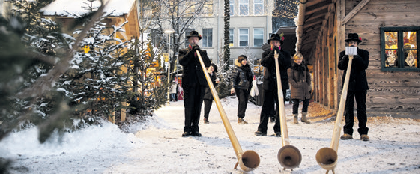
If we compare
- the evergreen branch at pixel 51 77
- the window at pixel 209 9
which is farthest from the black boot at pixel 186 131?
the window at pixel 209 9

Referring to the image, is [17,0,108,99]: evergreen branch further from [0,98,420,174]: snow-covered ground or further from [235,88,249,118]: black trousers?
[235,88,249,118]: black trousers

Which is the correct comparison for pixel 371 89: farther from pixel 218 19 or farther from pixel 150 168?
pixel 218 19

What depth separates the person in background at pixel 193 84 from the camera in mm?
6914

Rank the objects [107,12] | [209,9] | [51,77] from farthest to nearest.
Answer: [209,9], [107,12], [51,77]

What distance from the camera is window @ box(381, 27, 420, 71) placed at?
1018 centimetres

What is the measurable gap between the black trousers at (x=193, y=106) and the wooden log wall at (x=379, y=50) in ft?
17.1

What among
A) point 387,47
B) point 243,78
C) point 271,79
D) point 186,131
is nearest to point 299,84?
point 243,78

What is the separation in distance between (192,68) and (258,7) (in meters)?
33.2

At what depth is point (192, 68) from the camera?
7023 mm

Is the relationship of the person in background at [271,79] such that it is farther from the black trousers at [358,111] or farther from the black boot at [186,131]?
the black boot at [186,131]

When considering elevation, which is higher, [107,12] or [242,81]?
[107,12]

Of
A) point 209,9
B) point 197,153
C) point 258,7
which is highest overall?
point 258,7

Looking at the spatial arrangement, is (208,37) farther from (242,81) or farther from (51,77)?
(51,77)

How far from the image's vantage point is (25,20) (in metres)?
1.18
